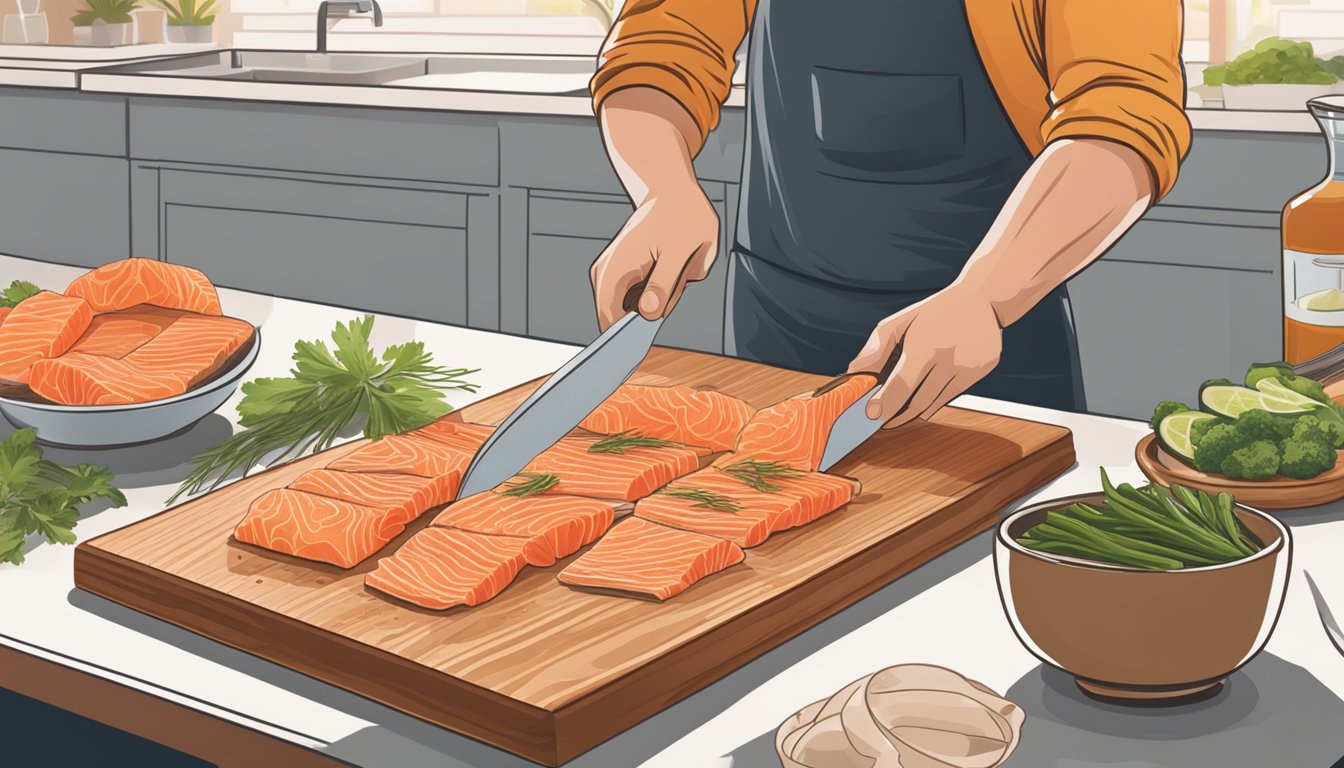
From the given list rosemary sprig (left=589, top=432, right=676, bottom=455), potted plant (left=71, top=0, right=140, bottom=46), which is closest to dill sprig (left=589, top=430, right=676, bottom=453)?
rosemary sprig (left=589, top=432, right=676, bottom=455)

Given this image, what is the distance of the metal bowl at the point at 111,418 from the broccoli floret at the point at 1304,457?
0.94 m

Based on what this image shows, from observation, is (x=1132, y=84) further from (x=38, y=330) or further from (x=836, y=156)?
(x=38, y=330)

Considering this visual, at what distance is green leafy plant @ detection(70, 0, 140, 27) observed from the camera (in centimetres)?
438

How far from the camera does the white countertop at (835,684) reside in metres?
0.86

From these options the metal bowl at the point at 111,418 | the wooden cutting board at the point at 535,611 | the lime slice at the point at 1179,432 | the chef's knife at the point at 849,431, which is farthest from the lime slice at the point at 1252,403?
the metal bowl at the point at 111,418

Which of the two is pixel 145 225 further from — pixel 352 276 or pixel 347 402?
pixel 347 402

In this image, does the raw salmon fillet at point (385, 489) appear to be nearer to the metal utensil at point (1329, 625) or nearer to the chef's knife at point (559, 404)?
the chef's knife at point (559, 404)

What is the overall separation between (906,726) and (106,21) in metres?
4.27

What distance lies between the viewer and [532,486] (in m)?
1.19

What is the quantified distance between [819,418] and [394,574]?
1.36 ft

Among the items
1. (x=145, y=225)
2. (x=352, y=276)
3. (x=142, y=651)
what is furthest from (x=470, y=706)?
(x=145, y=225)

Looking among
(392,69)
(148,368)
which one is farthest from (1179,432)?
(392,69)

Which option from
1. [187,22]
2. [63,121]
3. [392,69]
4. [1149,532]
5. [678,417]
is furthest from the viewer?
[187,22]

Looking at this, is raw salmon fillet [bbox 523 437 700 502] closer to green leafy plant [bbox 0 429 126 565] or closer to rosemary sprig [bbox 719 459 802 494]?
rosemary sprig [bbox 719 459 802 494]
